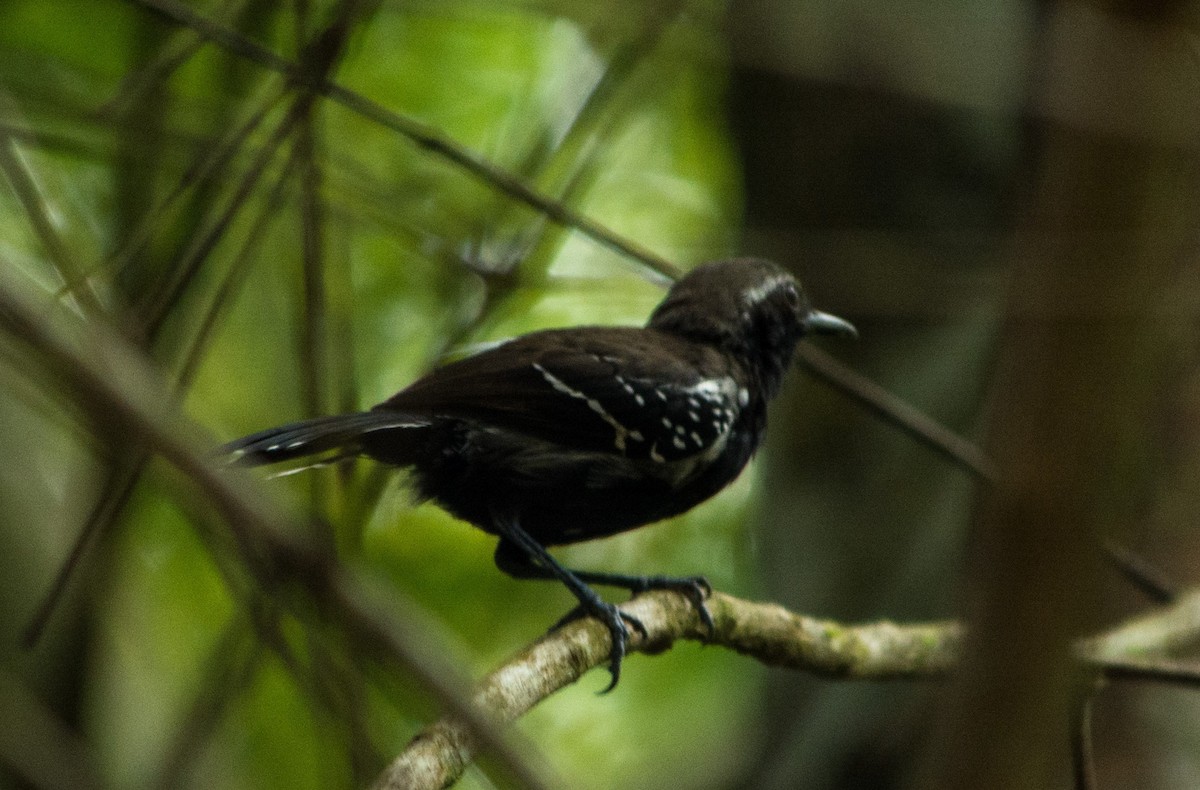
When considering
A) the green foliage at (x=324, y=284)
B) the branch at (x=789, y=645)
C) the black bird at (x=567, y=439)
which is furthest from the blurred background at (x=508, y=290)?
the branch at (x=789, y=645)

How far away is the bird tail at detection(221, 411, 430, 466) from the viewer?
3.11 metres

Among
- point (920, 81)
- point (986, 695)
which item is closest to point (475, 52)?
point (920, 81)

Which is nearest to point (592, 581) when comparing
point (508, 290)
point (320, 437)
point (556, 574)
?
point (556, 574)

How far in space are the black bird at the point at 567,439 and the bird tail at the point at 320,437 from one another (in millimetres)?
12

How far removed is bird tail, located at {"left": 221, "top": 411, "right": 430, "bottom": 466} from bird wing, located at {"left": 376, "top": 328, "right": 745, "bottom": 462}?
108mm

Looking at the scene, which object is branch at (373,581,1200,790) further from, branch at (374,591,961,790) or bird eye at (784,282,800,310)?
bird eye at (784,282,800,310)

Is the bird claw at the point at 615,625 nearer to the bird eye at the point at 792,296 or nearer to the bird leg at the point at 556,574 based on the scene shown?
the bird leg at the point at 556,574

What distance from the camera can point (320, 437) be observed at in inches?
129

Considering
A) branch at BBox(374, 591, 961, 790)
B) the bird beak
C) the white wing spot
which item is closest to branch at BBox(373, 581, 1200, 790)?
branch at BBox(374, 591, 961, 790)

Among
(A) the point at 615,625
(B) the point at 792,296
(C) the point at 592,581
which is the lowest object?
(C) the point at 592,581

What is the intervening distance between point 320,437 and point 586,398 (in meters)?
0.85

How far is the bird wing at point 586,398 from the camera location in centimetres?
367

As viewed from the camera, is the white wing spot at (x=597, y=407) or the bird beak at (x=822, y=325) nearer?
the white wing spot at (x=597, y=407)

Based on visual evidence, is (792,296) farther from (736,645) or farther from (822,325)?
(736,645)
